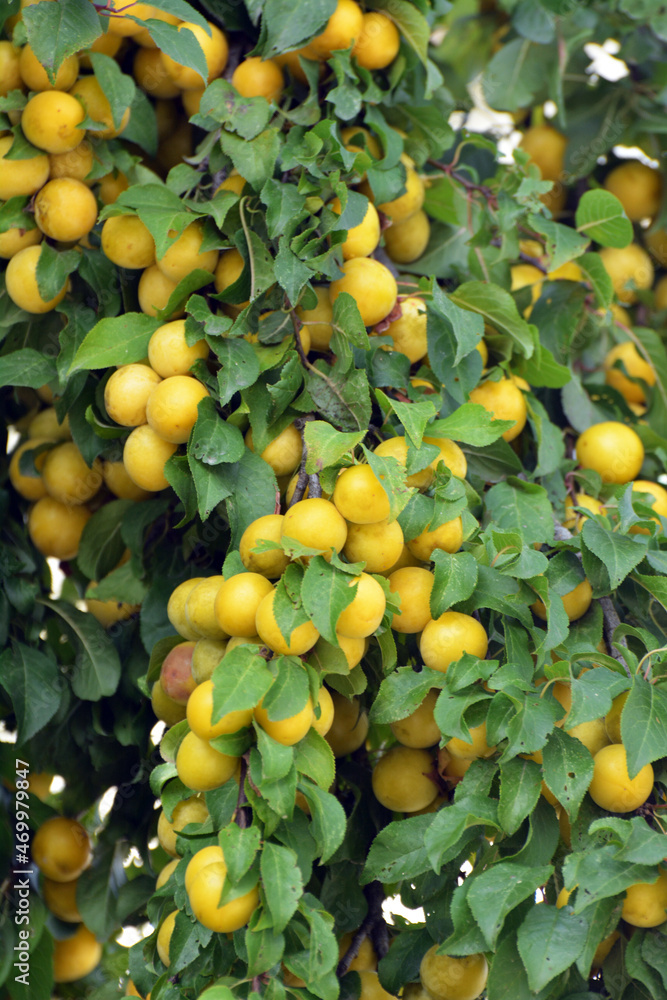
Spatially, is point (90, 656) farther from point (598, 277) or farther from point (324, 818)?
point (598, 277)

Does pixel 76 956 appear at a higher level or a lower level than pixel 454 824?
lower

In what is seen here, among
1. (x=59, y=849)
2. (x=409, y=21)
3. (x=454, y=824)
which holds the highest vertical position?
(x=409, y=21)

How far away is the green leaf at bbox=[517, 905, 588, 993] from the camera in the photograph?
587mm

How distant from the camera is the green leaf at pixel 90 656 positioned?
916 mm

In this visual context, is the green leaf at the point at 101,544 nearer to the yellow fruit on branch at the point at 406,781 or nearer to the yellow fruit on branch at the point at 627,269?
the yellow fruit on branch at the point at 406,781

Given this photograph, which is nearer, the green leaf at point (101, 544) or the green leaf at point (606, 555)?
the green leaf at point (606, 555)

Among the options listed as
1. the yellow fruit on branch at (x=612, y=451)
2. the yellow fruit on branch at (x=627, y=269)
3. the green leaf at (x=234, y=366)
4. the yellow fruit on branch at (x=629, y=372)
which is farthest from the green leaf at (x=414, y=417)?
the yellow fruit on branch at (x=627, y=269)

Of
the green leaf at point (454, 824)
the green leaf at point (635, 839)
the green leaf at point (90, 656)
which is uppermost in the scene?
the green leaf at point (635, 839)

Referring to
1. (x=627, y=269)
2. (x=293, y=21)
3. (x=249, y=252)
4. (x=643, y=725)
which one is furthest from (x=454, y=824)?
(x=627, y=269)

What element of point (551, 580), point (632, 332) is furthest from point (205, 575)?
point (632, 332)

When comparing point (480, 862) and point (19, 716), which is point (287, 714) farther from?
point (19, 716)

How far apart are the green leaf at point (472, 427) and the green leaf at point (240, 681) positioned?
0.25 m

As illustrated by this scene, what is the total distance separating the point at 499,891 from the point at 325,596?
232 mm

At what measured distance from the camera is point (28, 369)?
33.8 inches
